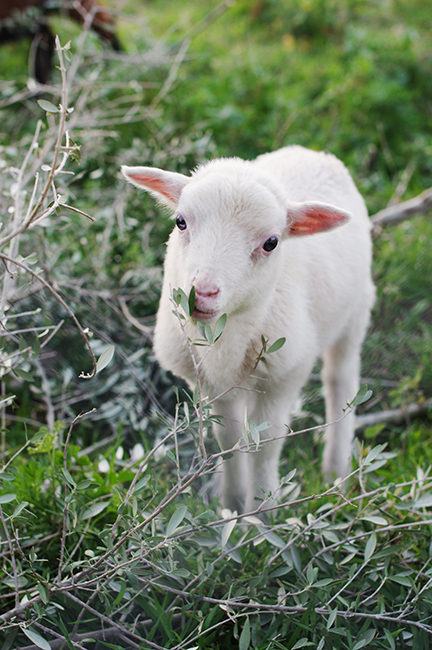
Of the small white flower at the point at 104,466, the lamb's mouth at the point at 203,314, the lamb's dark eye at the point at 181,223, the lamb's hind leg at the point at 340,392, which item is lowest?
the lamb's hind leg at the point at 340,392

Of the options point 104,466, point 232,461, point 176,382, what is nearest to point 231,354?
point 232,461

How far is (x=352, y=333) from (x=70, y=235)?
2151mm

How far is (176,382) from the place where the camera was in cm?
328

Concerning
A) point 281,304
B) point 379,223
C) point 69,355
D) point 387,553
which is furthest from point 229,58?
point 387,553

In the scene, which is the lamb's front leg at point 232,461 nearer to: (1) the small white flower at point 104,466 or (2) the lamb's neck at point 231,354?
(2) the lamb's neck at point 231,354

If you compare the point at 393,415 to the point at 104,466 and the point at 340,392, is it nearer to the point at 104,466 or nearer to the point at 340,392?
the point at 340,392

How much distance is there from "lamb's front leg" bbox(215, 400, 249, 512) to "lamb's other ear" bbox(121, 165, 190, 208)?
929 millimetres

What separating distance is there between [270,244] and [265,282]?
15 centimetres

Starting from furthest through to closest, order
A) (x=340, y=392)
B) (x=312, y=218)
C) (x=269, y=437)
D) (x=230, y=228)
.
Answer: (x=340, y=392) → (x=269, y=437) → (x=312, y=218) → (x=230, y=228)

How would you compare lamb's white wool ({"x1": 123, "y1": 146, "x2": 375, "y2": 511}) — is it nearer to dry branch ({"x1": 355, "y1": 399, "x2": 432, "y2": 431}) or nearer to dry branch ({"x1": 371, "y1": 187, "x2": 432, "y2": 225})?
Answer: dry branch ({"x1": 355, "y1": 399, "x2": 432, "y2": 431})

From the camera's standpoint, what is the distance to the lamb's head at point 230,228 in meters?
1.80

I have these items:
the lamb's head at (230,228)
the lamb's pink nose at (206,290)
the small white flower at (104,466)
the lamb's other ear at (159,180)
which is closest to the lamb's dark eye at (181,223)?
the lamb's head at (230,228)

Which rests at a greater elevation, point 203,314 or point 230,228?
point 230,228

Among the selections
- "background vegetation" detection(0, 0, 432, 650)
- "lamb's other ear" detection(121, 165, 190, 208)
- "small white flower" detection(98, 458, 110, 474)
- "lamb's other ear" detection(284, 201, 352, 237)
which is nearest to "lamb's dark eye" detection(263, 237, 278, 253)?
"lamb's other ear" detection(284, 201, 352, 237)
